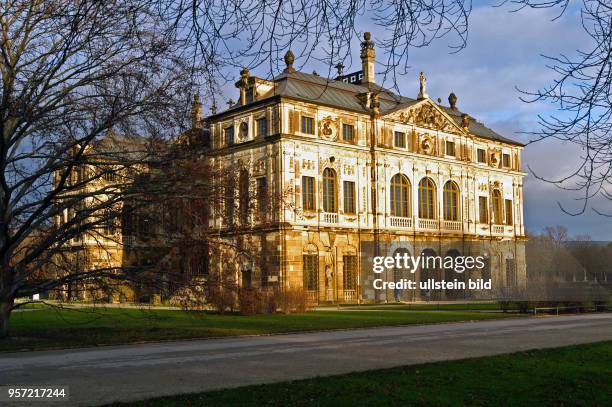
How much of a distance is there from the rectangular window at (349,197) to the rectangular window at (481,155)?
1513cm

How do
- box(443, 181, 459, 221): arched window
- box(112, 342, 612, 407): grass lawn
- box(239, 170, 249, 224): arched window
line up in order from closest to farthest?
box(112, 342, 612, 407): grass lawn < box(239, 170, 249, 224): arched window < box(443, 181, 459, 221): arched window

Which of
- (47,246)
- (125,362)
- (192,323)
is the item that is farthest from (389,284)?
(125,362)

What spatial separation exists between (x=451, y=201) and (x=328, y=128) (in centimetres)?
1415

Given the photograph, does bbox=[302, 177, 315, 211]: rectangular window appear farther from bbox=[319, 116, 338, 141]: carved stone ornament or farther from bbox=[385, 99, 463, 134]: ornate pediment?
bbox=[385, 99, 463, 134]: ornate pediment

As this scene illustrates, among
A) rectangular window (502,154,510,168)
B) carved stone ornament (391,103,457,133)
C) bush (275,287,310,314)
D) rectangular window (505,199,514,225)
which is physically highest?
carved stone ornament (391,103,457,133)

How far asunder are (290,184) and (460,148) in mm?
18499

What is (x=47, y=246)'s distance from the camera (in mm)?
20109

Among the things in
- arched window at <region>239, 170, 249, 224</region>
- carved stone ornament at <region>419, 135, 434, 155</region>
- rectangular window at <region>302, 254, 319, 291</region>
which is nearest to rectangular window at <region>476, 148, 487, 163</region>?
carved stone ornament at <region>419, 135, 434, 155</region>

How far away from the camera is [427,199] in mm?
55125

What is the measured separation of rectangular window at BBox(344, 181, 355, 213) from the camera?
49562 millimetres

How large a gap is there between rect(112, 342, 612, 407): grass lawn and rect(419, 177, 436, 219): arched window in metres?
40.9

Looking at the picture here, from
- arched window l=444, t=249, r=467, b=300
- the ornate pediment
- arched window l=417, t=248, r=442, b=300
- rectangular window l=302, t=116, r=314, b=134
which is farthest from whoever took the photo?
arched window l=444, t=249, r=467, b=300

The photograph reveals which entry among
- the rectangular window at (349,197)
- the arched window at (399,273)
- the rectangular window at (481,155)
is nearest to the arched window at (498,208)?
the rectangular window at (481,155)

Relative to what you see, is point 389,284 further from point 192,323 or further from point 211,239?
point 211,239
